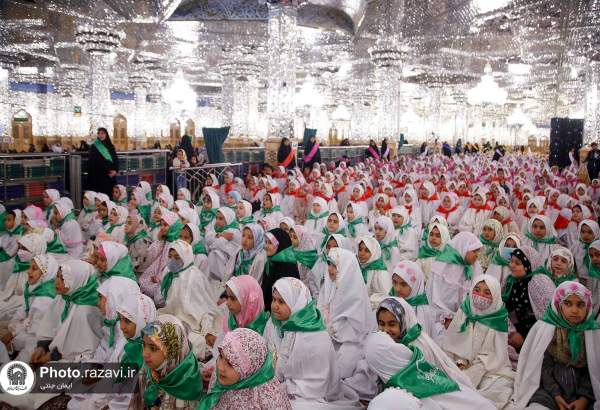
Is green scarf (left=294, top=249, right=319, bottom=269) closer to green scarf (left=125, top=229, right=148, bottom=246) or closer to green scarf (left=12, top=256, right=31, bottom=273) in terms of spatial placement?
green scarf (left=125, top=229, right=148, bottom=246)

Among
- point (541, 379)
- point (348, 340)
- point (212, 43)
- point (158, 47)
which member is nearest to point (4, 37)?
point (158, 47)

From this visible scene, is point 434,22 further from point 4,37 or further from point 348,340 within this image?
point 348,340

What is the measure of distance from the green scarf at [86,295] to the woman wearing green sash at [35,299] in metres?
0.21

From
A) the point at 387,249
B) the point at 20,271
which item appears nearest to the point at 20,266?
the point at 20,271

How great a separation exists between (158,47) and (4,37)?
3626 millimetres

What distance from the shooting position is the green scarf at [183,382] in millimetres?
2059

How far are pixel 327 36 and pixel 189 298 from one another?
11.4 meters

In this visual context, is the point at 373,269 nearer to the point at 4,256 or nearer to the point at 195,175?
the point at 4,256

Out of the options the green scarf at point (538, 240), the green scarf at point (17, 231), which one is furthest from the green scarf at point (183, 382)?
the green scarf at point (538, 240)

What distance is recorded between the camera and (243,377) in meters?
1.89

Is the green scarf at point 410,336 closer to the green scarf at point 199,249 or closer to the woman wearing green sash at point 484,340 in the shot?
the woman wearing green sash at point 484,340

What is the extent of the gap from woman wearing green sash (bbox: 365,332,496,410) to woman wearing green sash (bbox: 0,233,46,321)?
262cm

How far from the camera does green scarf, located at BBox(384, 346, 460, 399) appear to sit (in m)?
2.00

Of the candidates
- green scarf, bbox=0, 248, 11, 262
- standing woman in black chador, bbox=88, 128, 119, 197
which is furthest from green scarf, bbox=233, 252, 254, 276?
standing woman in black chador, bbox=88, 128, 119, 197
